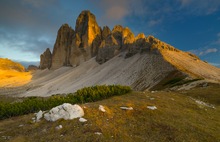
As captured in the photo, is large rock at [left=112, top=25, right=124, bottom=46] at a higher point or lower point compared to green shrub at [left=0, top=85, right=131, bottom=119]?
higher

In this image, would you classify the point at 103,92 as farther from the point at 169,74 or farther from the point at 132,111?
the point at 169,74

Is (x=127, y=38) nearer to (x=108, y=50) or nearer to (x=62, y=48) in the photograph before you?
(x=108, y=50)

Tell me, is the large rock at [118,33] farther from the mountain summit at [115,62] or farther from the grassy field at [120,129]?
the grassy field at [120,129]

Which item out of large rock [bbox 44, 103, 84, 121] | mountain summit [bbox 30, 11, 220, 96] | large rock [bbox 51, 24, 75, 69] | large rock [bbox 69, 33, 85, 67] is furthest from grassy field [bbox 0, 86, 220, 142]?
large rock [bbox 51, 24, 75, 69]

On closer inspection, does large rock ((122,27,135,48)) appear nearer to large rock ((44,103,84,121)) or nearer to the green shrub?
the green shrub

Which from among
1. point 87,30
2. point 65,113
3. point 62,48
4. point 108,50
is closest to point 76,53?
point 87,30

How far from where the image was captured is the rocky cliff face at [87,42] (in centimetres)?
12925

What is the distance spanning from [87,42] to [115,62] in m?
69.9

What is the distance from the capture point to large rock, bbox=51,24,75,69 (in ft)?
612

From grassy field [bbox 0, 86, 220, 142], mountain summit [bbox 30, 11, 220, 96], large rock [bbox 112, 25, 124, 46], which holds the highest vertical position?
large rock [bbox 112, 25, 124, 46]

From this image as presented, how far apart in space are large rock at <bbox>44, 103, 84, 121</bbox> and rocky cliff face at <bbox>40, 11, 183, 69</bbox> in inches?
4296

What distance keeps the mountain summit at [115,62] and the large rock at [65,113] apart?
129 feet

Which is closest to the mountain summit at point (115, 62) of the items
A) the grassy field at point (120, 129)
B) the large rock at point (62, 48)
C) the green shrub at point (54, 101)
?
the large rock at point (62, 48)

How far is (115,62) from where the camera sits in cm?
10544
